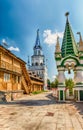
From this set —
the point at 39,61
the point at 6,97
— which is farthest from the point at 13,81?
the point at 39,61

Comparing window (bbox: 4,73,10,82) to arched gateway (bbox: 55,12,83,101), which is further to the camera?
window (bbox: 4,73,10,82)

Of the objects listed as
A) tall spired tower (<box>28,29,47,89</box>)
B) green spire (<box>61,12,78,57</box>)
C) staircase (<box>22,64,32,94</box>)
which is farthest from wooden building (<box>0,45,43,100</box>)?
tall spired tower (<box>28,29,47,89</box>)

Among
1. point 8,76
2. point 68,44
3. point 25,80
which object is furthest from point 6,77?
point 25,80

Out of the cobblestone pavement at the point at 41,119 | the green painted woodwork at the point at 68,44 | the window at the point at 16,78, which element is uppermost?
the green painted woodwork at the point at 68,44

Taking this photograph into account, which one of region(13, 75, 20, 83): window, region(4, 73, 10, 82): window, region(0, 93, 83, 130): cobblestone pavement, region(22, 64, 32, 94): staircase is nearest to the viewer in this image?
region(0, 93, 83, 130): cobblestone pavement

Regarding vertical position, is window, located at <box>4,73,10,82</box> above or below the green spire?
below

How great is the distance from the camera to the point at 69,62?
64.5 feet

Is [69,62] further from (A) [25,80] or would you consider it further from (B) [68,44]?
(A) [25,80]

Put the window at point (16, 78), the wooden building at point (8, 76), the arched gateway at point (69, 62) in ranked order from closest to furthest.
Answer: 1. the arched gateway at point (69, 62)
2. the wooden building at point (8, 76)
3. the window at point (16, 78)

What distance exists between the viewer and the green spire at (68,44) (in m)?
19.9

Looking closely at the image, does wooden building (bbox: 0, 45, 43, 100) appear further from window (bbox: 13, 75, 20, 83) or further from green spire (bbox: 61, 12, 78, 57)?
green spire (bbox: 61, 12, 78, 57)

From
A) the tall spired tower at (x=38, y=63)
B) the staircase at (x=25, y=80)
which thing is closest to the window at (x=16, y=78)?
the staircase at (x=25, y=80)

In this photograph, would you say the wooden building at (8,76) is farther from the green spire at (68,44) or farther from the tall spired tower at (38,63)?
the tall spired tower at (38,63)

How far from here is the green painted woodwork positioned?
65.2 feet
